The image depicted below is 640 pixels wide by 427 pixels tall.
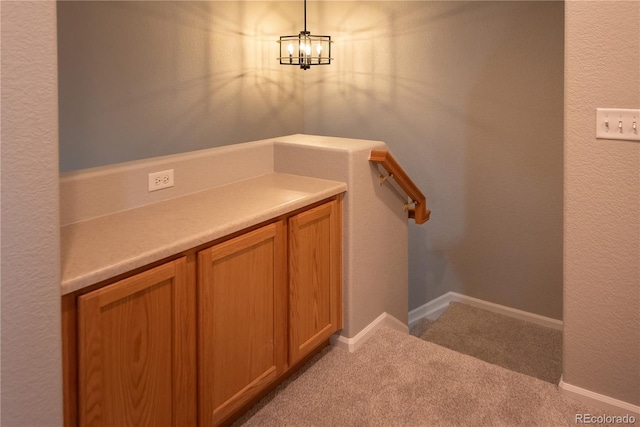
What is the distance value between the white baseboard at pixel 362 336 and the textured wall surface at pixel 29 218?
1541 mm

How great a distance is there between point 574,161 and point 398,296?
1.44 m

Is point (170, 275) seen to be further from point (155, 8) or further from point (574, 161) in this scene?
point (155, 8)

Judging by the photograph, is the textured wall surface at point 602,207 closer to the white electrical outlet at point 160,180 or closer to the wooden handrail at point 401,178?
the wooden handrail at point 401,178

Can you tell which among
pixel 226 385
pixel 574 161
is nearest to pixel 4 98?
pixel 226 385

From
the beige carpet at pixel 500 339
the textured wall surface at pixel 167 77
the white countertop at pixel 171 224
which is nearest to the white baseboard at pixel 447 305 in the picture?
the beige carpet at pixel 500 339

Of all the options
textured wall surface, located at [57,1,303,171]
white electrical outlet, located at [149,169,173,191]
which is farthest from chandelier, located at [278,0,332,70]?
white electrical outlet, located at [149,169,173,191]

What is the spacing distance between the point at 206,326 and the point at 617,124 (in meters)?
1.60

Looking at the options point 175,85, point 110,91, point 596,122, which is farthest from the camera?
point 175,85

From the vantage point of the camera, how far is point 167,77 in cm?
407

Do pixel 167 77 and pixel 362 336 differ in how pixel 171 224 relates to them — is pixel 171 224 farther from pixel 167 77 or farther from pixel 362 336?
pixel 167 77

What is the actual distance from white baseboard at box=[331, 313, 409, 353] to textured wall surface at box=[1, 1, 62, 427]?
1541 millimetres

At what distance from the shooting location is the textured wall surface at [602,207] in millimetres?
2111

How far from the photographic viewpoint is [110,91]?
3742mm

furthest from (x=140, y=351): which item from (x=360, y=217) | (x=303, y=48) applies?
(x=303, y=48)
